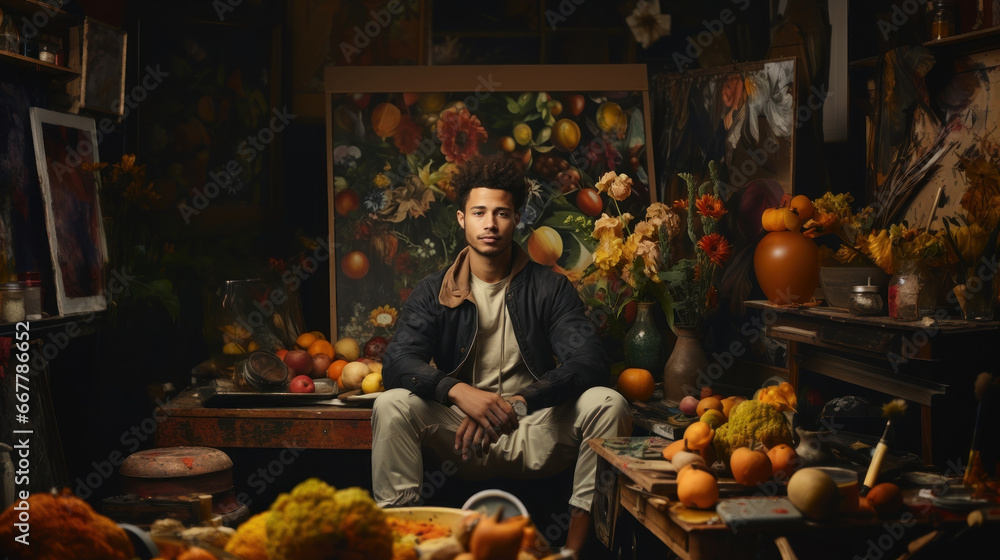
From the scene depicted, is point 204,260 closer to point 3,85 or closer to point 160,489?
point 3,85

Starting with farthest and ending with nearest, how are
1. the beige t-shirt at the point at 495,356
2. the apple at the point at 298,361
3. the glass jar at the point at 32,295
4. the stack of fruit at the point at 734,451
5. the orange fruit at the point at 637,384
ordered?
1. the apple at the point at 298,361
2. the orange fruit at the point at 637,384
3. the beige t-shirt at the point at 495,356
4. the glass jar at the point at 32,295
5. the stack of fruit at the point at 734,451

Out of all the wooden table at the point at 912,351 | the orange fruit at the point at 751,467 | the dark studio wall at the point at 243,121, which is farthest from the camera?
the dark studio wall at the point at 243,121

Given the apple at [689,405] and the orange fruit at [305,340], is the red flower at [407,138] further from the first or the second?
the apple at [689,405]

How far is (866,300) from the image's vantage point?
11.0ft

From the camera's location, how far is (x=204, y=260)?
472 cm

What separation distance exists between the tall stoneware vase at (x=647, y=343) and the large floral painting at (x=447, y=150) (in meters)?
0.65

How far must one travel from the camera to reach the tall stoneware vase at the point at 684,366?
3.96m

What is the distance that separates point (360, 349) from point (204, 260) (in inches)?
39.0

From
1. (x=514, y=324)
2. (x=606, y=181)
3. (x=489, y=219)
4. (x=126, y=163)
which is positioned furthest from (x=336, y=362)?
(x=606, y=181)

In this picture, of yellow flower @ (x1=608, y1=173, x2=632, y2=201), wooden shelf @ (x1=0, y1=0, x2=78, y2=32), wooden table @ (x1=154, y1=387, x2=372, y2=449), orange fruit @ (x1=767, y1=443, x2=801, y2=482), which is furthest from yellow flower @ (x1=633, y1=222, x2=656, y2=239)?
wooden shelf @ (x1=0, y1=0, x2=78, y2=32)

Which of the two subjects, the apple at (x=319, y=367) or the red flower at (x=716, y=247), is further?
the apple at (x=319, y=367)

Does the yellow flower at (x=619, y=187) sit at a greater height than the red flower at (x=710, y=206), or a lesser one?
greater

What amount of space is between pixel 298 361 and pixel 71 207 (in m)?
1.28

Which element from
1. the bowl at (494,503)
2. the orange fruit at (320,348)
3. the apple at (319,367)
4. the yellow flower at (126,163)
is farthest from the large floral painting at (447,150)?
the bowl at (494,503)
